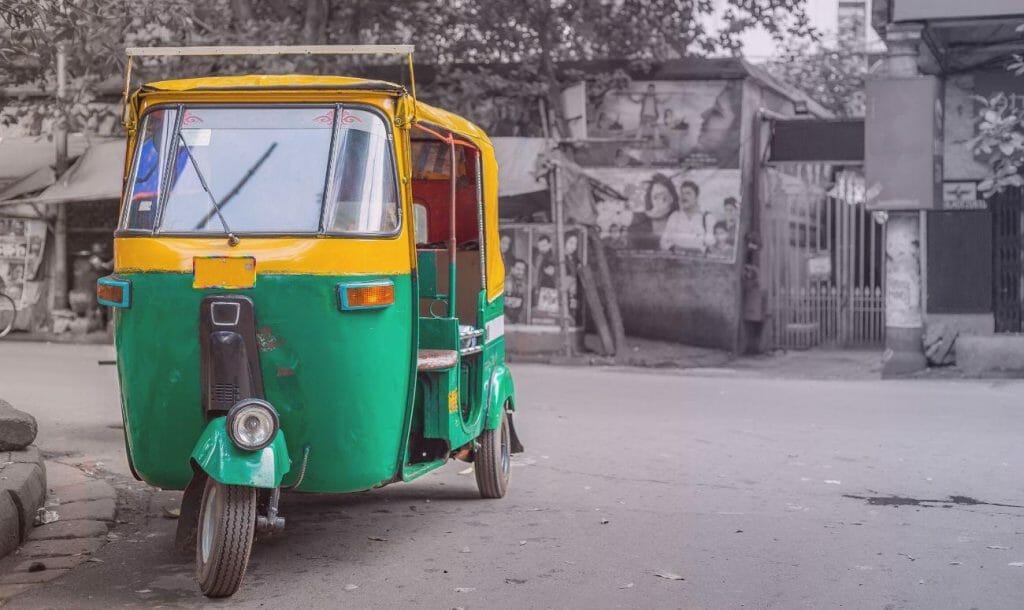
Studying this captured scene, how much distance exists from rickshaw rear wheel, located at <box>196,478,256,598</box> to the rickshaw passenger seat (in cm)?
144

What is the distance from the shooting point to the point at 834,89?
31.9 meters

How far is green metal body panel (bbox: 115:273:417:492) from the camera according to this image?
5523 mm

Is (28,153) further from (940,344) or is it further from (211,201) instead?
(211,201)

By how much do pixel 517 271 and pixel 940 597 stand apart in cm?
1536

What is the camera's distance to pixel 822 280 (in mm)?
22781

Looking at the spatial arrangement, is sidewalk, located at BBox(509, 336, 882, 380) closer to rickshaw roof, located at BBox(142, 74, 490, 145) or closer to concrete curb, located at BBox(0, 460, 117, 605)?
concrete curb, located at BBox(0, 460, 117, 605)

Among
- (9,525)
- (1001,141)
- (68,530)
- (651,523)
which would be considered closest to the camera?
(9,525)

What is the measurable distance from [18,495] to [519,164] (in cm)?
1392

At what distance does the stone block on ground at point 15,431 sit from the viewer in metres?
7.29

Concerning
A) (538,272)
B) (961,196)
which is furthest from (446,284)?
(538,272)

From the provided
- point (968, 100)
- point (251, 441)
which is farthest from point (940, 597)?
point (968, 100)

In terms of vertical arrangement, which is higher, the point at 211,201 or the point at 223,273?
the point at 211,201

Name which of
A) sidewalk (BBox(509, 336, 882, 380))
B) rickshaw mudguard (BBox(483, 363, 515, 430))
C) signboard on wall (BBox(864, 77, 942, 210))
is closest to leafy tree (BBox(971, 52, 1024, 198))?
signboard on wall (BBox(864, 77, 942, 210))

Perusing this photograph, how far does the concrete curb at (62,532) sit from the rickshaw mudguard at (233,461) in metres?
1.03
